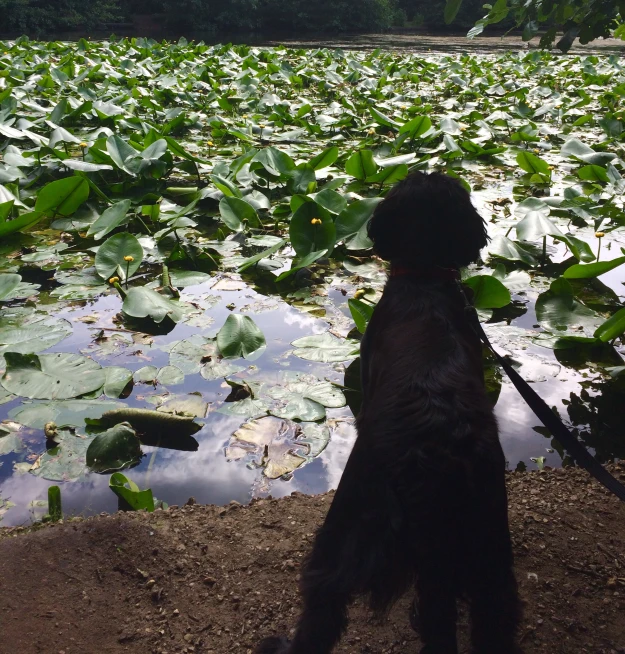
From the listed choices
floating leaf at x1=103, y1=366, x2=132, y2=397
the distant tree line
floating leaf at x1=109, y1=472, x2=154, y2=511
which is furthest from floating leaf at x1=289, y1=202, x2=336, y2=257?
the distant tree line

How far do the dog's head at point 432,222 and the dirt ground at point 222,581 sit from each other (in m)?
0.76

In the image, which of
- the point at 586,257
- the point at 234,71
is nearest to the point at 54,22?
the point at 234,71

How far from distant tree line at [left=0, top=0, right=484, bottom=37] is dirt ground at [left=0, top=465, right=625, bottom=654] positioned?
74.5ft

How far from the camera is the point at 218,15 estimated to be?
78.2ft

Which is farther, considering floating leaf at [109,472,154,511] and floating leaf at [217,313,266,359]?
floating leaf at [217,313,266,359]

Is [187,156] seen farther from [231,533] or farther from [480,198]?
[231,533]

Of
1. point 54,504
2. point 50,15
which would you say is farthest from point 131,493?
point 50,15

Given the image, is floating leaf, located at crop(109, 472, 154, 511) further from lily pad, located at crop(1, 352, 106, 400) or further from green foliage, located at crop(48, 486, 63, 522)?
lily pad, located at crop(1, 352, 106, 400)

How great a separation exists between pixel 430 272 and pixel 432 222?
187 millimetres

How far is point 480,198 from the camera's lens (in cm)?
448

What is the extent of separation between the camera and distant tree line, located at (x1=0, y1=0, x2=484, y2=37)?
69.4 feet

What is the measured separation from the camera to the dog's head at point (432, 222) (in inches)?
69.4

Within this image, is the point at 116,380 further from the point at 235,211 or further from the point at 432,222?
the point at 235,211

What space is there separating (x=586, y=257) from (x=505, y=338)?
919mm
